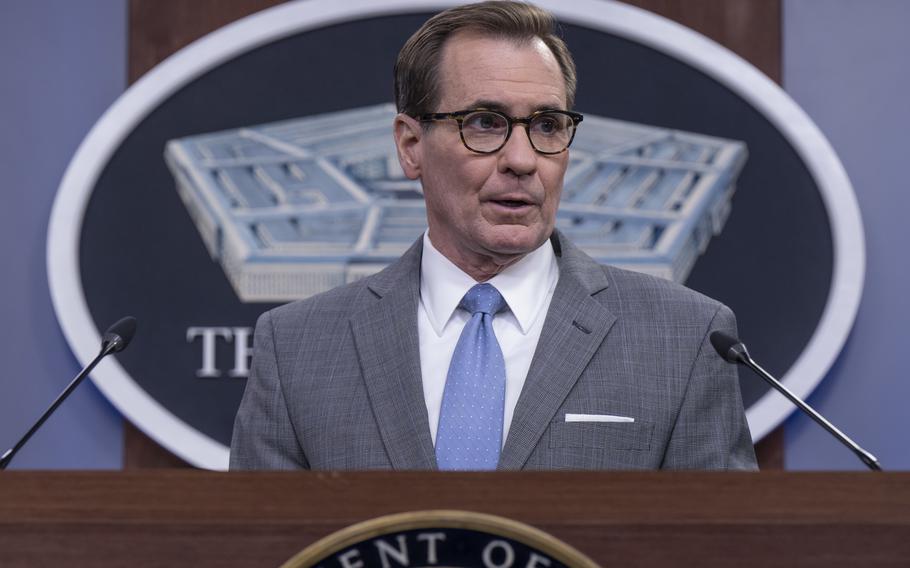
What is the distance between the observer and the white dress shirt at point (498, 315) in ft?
4.63

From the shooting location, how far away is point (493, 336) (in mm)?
1424

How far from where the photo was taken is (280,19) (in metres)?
2.39

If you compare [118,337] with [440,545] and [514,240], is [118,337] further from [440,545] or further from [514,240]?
[440,545]

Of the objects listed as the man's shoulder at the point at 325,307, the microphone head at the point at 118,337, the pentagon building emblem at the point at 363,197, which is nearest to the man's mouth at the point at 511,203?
the man's shoulder at the point at 325,307

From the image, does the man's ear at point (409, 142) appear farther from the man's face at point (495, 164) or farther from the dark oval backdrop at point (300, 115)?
the dark oval backdrop at point (300, 115)

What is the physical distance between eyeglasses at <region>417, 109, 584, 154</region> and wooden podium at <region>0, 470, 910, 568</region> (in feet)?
2.02

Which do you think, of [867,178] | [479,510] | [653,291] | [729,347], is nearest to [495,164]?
[653,291]

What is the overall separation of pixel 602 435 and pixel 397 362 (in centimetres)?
27

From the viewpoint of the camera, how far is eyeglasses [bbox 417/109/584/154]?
1.43 meters

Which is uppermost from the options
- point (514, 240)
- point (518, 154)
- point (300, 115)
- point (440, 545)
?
point (300, 115)

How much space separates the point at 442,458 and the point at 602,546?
1.45ft

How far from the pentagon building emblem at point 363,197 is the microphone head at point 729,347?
1052mm

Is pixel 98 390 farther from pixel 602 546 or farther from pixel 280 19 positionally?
pixel 602 546

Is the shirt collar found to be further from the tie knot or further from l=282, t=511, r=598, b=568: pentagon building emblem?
l=282, t=511, r=598, b=568: pentagon building emblem
